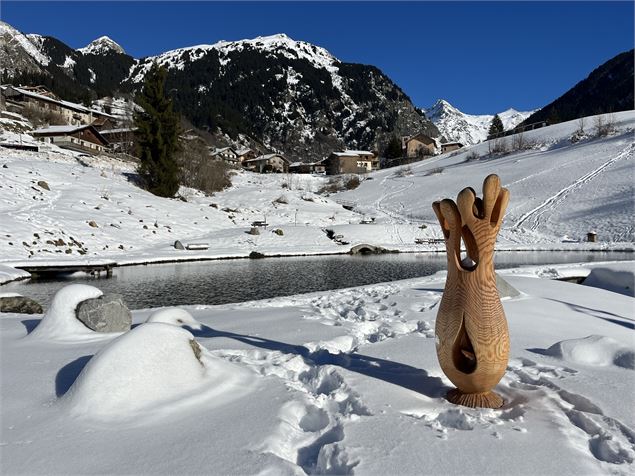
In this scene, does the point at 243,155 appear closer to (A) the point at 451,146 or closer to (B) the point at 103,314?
(A) the point at 451,146

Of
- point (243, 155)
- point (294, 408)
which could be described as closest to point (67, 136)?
point (243, 155)

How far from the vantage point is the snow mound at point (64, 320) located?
605 cm

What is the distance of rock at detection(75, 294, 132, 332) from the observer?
6.42 m

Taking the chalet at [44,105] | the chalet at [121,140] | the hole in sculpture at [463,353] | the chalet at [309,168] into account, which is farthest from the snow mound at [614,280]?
the chalet at [309,168]

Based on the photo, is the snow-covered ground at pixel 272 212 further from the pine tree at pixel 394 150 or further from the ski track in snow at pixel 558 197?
the pine tree at pixel 394 150

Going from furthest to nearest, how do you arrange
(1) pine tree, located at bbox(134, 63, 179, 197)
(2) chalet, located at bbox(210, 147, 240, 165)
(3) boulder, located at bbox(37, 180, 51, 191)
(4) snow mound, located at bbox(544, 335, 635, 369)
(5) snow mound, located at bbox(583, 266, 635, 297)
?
(2) chalet, located at bbox(210, 147, 240, 165) → (1) pine tree, located at bbox(134, 63, 179, 197) → (3) boulder, located at bbox(37, 180, 51, 191) → (5) snow mound, located at bbox(583, 266, 635, 297) → (4) snow mound, located at bbox(544, 335, 635, 369)

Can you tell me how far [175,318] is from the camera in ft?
22.5

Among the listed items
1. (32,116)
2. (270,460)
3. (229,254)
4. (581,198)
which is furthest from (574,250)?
(32,116)

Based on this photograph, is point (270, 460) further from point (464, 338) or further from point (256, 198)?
point (256, 198)

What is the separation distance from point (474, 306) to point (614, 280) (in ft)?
39.2

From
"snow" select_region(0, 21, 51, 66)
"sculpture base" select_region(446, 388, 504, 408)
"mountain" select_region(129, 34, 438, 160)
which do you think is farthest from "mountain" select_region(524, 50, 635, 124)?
"snow" select_region(0, 21, 51, 66)

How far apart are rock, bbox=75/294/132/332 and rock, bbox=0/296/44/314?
14.1 feet

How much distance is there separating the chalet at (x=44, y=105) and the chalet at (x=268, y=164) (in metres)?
27.4

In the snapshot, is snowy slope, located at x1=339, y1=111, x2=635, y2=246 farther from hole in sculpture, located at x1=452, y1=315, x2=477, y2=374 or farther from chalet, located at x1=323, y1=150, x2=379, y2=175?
hole in sculpture, located at x1=452, y1=315, x2=477, y2=374
